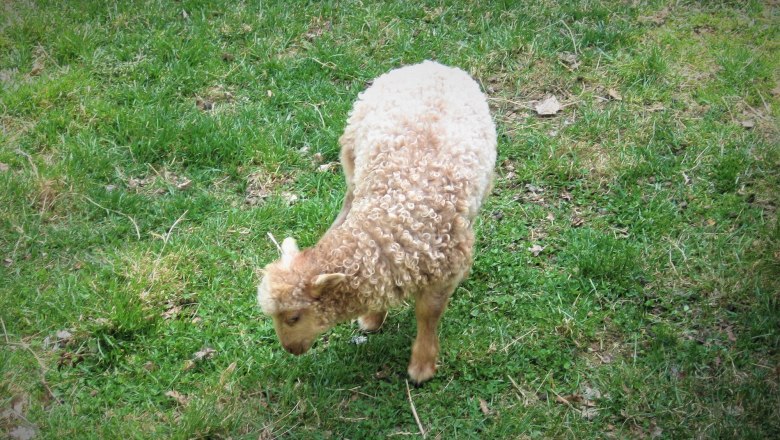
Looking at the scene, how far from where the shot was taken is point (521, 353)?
15.5 feet

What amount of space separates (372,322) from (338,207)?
115cm

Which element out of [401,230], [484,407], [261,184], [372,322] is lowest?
[484,407]

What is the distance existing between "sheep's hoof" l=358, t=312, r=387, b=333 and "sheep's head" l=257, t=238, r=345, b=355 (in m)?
0.72

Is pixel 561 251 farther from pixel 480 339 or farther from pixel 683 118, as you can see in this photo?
pixel 683 118

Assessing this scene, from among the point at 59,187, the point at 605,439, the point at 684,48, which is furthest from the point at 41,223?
the point at 684,48

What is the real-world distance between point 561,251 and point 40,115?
15.1ft

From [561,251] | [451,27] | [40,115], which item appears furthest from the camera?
[451,27]

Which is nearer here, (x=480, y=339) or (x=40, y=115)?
(x=480, y=339)

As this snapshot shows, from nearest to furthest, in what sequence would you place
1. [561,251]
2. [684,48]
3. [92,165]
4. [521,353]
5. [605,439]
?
[605,439], [521,353], [561,251], [92,165], [684,48]

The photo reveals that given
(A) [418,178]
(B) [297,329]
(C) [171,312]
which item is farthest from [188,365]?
(A) [418,178]

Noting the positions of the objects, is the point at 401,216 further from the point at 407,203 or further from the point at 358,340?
the point at 358,340

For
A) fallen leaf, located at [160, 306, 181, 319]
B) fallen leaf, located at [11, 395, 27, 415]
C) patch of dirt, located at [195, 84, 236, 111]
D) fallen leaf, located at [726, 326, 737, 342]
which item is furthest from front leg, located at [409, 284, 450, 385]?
patch of dirt, located at [195, 84, 236, 111]

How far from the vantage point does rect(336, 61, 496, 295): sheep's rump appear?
4.08m

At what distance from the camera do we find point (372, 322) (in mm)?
4906
